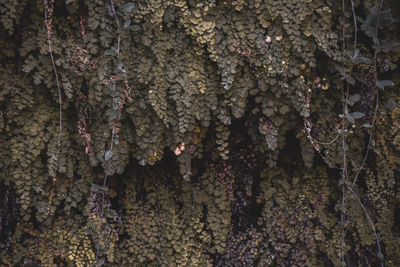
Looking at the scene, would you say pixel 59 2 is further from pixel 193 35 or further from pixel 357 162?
pixel 357 162

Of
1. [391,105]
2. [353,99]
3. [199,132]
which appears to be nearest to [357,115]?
[353,99]

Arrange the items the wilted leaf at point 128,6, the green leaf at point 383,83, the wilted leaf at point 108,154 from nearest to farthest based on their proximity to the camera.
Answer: the wilted leaf at point 128,6 < the wilted leaf at point 108,154 < the green leaf at point 383,83

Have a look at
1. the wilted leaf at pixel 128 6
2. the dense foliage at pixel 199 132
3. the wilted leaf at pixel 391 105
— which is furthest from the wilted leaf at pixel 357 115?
Result: the wilted leaf at pixel 128 6

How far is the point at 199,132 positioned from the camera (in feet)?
6.61

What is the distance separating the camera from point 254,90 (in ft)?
6.17

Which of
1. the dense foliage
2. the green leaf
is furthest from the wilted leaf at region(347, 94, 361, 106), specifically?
the green leaf

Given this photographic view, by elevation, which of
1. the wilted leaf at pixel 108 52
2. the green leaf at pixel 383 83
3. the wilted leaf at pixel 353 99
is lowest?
the wilted leaf at pixel 108 52

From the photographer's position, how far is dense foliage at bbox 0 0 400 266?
5.76 feet

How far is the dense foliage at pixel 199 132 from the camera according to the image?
Result: 176 cm

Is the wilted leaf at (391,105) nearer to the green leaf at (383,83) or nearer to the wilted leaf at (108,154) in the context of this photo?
the green leaf at (383,83)

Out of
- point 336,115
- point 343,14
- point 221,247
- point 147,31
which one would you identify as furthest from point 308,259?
point 147,31

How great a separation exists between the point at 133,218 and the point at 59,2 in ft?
4.60

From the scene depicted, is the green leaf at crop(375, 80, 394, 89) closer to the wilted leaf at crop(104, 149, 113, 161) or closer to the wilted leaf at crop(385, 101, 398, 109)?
the wilted leaf at crop(385, 101, 398, 109)

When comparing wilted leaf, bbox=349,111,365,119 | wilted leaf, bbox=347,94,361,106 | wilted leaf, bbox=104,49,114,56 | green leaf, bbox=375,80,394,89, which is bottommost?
wilted leaf, bbox=104,49,114,56
